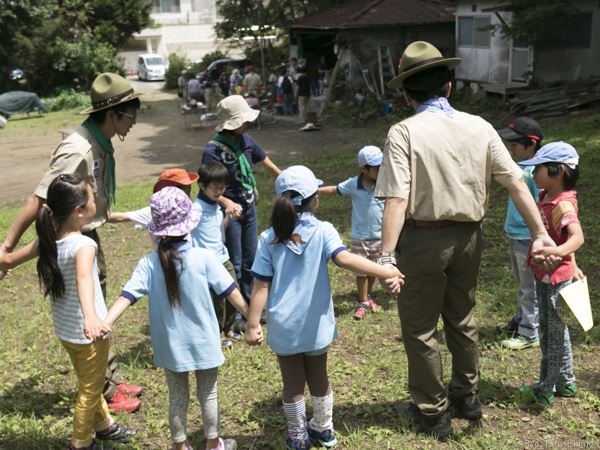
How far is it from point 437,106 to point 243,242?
2365mm

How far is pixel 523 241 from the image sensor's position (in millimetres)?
4336

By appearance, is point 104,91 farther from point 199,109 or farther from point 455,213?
point 199,109

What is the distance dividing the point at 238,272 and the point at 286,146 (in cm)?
1153

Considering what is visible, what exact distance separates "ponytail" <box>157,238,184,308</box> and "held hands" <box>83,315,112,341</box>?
1.13 feet

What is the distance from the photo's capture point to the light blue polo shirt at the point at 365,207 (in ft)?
17.4

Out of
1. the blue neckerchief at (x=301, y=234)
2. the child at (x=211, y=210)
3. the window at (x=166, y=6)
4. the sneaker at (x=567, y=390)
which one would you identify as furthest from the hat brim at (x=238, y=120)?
the window at (x=166, y=6)

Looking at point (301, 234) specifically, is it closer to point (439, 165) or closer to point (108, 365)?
point (439, 165)

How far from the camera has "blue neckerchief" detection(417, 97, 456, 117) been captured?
131 inches

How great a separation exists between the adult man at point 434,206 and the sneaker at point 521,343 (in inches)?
46.2

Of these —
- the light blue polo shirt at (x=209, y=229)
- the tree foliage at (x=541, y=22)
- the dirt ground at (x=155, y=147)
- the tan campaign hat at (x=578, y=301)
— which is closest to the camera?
the tan campaign hat at (x=578, y=301)

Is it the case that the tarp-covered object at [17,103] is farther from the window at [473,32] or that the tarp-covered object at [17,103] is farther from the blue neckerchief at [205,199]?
the blue neckerchief at [205,199]

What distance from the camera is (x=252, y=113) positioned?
492cm

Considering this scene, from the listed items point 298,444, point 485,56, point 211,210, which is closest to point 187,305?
point 298,444

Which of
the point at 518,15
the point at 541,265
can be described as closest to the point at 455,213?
the point at 541,265
